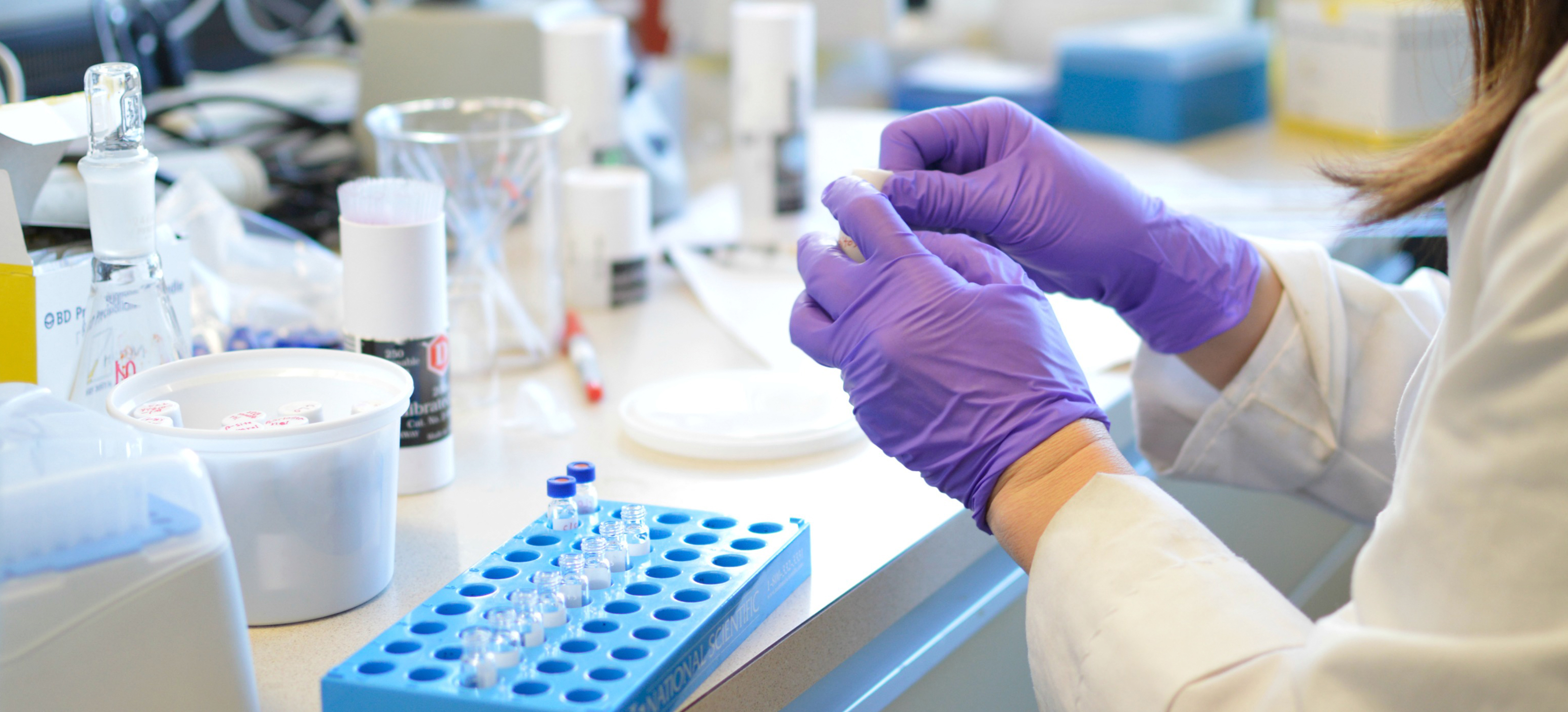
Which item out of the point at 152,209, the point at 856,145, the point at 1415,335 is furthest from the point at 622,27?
the point at 1415,335

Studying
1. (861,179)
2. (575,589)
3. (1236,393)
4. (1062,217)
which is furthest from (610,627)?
(1236,393)

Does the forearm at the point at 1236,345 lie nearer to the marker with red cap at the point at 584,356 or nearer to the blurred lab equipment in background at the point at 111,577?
the marker with red cap at the point at 584,356

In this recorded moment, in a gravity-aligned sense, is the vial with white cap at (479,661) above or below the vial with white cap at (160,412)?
below

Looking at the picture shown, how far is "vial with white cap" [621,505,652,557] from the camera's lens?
0.72 m

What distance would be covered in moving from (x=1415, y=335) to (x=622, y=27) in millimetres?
918

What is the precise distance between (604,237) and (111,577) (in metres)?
0.79

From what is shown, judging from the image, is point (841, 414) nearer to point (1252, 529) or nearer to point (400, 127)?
point (400, 127)

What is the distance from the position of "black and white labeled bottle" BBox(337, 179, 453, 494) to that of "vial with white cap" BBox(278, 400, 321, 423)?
96 mm

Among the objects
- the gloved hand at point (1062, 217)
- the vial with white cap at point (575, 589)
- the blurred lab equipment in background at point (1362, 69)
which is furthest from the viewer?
the blurred lab equipment in background at point (1362, 69)

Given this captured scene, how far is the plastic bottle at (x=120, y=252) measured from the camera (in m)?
0.71

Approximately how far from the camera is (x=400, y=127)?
115 cm

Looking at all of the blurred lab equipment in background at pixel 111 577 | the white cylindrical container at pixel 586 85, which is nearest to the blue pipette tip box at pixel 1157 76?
the white cylindrical container at pixel 586 85

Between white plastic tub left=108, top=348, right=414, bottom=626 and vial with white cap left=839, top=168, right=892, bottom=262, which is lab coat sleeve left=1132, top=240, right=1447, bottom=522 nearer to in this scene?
vial with white cap left=839, top=168, right=892, bottom=262

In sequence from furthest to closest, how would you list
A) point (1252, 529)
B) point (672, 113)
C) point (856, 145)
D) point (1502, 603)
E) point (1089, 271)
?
1. point (856, 145)
2. point (672, 113)
3. point (1252, 529)
4. point (1089, 271)
5. point (1502, 603)
